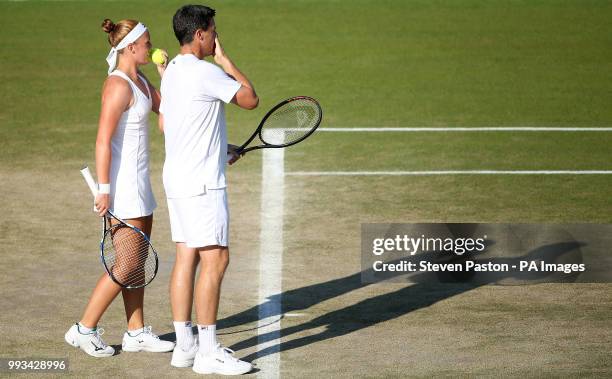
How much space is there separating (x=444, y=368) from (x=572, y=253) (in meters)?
2.79

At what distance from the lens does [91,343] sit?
8.22 meters

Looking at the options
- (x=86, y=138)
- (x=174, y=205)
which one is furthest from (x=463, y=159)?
(x=174, y=205)

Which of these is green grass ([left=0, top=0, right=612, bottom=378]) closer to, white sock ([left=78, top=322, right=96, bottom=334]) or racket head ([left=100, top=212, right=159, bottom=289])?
white sock ([left=78, top=322, right=96, bottom=334])

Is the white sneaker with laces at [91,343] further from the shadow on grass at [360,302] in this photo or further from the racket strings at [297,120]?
the racket strings at [297,120]

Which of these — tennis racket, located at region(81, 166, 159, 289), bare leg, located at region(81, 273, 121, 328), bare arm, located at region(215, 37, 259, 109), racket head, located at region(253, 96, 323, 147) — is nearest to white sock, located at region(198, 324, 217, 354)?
tennis racket, located at region(81, 166, 159, 289)

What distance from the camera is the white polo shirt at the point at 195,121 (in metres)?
7.60

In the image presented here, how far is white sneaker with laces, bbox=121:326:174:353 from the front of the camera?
8.34m

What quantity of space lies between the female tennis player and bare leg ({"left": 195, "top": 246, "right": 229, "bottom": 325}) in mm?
617

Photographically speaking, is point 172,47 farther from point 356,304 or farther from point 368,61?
point 356,304

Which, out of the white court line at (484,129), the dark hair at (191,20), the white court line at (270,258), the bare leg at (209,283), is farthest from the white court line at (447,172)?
the dark hair at (191,20)

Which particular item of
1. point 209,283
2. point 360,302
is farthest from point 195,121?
point 360,302

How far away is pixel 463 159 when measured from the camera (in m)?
13.6

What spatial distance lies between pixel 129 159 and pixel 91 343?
1.21 metres

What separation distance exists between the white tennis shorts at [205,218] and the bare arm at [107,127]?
0.52 m
